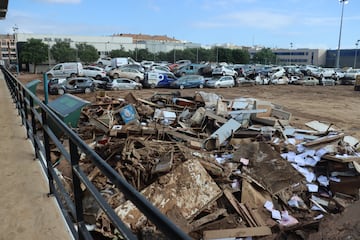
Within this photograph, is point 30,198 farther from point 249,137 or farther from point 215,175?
point 249,137

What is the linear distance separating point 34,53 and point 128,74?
89.9 ft

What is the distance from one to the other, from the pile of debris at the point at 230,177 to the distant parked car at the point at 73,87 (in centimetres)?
1466

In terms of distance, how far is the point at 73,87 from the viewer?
24.8 meters

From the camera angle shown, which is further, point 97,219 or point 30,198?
point 97,219

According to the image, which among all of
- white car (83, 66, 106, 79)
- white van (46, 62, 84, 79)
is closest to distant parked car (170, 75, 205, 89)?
white car (83, 66, 106, 79)

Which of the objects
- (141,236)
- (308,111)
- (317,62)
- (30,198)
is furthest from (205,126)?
(317,62)

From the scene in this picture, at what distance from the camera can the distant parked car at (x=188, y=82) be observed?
31.5 m

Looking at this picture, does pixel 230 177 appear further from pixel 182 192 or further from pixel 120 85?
pixel 120 85

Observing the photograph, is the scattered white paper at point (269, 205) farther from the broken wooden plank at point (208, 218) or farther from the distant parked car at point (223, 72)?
the distant parked car at point (223, 72)

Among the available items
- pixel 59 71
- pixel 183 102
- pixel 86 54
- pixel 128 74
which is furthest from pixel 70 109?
pixel 86 54

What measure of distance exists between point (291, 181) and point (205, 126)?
15.7ft

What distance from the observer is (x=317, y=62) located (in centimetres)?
10050

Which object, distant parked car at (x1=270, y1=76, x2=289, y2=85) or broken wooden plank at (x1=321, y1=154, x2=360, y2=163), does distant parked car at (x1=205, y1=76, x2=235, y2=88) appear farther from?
broken wooden plank at (x1=321, y1=154, x2=360, y2=163)

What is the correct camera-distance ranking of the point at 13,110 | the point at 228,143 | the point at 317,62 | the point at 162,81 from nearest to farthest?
the point at 13,110 < the point at 228,143 < the point at 162,81 < the point at 317,62
